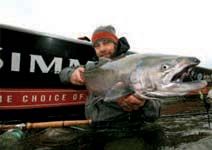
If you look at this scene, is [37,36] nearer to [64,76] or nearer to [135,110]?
[64,76]

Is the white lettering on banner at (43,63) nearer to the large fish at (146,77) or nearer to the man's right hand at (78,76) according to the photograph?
the man's right hand at (78,76)

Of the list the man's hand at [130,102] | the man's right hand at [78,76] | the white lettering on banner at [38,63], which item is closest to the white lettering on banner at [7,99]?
the white lettering on banner at [38,63]

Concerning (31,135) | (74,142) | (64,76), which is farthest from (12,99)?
(64,76)

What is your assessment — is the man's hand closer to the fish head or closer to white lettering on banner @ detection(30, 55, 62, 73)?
the fish head

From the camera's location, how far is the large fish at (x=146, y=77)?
3203 millimetres

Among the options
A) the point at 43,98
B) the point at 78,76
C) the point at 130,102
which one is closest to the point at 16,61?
the point at 43,98

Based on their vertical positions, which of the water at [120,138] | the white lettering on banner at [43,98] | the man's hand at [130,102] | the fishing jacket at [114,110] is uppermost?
the man's hand at [130,102]

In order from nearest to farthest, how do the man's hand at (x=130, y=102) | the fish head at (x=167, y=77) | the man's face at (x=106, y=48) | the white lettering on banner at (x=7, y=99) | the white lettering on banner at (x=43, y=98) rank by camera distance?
the fish head at (x=167, y=77)
the man's hand at (x=130, y=102)
the man's face at (x=106, y=48)
the white lettering on banner at (x=7, y=99)
the white lettering on banner at (x=43, y=98)

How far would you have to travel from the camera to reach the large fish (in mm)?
3203

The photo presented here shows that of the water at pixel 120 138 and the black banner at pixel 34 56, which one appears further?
the black banner at pixel 34 56

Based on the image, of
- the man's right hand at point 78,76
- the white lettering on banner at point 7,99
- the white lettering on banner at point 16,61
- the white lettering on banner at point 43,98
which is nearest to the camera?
the man's right hand at point 78,76

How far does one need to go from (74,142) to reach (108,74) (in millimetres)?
2043

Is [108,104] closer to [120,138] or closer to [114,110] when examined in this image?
[114,110]

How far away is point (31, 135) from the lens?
6.51 meters
